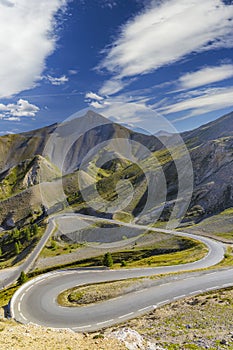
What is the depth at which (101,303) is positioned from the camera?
43688 mm

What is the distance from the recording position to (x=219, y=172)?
16562cm

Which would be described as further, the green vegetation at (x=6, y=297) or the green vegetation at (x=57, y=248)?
the green vegetation at (x=57, y=248)

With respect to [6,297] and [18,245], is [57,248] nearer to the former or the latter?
[18,245]

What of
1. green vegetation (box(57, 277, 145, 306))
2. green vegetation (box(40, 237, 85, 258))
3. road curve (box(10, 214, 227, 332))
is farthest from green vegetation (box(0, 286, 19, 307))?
green vegetation (box(40, 237, 85, 258))

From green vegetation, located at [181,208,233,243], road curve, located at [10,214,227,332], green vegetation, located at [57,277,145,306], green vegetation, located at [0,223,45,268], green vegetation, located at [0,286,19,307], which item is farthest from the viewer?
green vegetation, located at [0,223,45,268]

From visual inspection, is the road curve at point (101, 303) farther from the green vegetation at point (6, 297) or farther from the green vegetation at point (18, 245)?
the green vegetation at point (18, 245)

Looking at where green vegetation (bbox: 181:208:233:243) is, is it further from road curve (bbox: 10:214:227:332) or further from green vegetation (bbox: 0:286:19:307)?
green vegetation (bbox: 0:286:19:307)

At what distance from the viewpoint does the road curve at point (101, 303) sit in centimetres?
3888

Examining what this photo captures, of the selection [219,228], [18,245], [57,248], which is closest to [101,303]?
[219,228]

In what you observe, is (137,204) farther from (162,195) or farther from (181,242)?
(181,242)

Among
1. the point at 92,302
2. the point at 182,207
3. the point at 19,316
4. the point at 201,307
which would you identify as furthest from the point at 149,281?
the point at 182,207

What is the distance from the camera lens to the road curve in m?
38.9

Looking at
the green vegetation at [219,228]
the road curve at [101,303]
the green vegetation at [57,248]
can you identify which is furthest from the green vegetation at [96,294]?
the green vegetation at [57,248]

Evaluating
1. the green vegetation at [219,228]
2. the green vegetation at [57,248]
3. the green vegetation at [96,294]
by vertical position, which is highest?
the green vegetation at [96,294]
